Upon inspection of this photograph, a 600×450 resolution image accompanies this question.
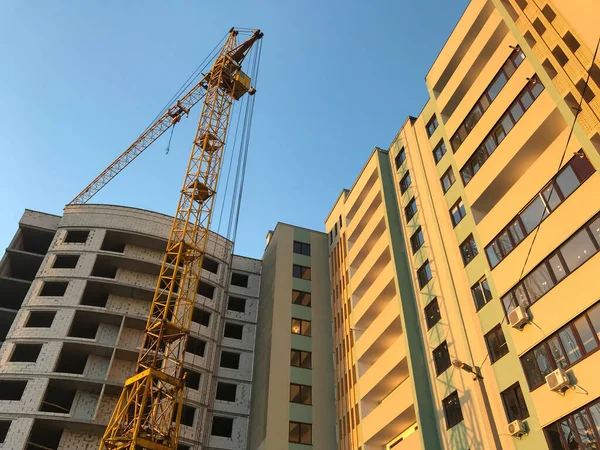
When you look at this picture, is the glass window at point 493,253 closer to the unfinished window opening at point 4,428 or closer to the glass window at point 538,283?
the glass window at point 538,283

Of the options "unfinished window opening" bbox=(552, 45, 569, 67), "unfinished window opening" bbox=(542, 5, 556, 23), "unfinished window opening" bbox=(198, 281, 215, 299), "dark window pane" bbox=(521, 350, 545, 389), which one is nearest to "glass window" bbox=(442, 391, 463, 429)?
"dark window pane" bbox=(521, 350, 545, 389)

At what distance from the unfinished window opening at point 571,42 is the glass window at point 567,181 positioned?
709 cm

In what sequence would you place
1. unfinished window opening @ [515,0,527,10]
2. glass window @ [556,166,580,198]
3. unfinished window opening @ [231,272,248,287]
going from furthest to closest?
unfinished window opening @ [231,272,248,287] < unfinished window opening @ [515,0,527,10] < glass window @ [556,166,580,198]

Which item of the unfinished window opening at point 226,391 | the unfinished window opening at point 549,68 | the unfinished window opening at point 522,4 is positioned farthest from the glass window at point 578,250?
the unfinished window opening at point 226,391

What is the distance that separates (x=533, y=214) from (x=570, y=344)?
7.23 meters

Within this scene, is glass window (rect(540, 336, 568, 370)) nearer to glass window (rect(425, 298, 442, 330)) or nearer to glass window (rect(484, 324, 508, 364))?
glass window (rect(484, 324, 508, 364))

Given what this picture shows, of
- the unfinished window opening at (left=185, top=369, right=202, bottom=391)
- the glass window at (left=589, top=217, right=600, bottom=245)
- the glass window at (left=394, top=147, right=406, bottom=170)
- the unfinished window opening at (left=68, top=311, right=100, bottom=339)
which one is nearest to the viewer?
the glass window at (left=589, top=217, right=600, bottom=245)

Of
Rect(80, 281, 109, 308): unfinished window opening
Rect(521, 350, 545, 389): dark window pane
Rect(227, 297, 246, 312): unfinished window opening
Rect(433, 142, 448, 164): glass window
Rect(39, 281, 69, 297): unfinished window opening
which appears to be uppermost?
Rect(227, 297, 246, 312): unfinished window opening

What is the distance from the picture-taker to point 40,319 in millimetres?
50094

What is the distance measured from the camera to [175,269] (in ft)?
156

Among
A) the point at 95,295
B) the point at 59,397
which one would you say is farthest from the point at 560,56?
the point at 59,397

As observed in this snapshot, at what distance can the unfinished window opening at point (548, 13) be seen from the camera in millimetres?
28984

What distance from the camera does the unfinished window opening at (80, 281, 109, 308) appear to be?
51.3 meters

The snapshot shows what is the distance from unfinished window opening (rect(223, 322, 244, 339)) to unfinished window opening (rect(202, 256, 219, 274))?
6.71 m
